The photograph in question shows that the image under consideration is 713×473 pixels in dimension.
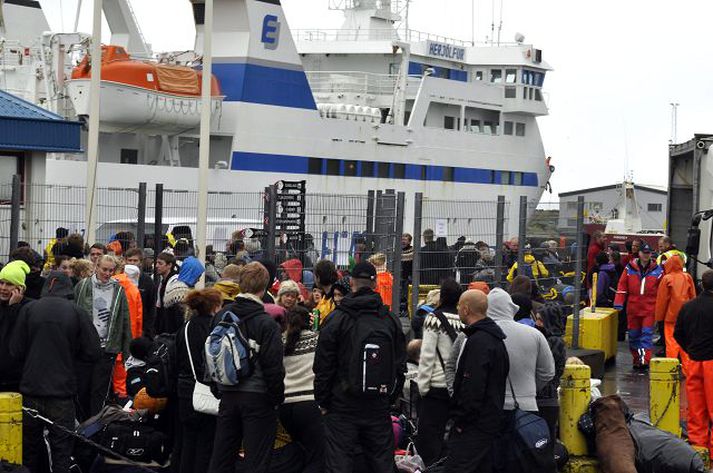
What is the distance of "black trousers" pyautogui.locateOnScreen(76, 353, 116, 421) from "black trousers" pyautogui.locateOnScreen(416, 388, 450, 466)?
10.7 ft

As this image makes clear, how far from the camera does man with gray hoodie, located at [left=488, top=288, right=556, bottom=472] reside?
8844mm

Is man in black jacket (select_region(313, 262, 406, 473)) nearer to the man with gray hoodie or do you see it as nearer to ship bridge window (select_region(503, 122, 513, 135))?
the man with gray hoodie

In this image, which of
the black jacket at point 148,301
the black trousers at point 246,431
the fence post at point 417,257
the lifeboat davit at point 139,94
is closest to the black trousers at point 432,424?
the black trousers at point 246,431

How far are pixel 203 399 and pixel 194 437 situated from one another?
501mm

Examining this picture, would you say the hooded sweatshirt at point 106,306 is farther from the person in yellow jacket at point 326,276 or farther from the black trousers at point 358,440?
the black trousers at point 358,440

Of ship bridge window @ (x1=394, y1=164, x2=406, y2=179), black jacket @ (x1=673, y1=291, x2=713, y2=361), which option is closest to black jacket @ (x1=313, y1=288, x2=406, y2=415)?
black jacket @ (x1=673, y1=291, x2=713, y2=361)

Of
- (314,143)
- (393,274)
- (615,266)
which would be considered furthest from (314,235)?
(314,143)

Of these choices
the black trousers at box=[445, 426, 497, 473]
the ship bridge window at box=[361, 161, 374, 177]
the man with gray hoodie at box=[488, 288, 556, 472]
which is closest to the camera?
the black trousers at box=[445, 426, 497, 473]

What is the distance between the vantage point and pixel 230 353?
8352 mm

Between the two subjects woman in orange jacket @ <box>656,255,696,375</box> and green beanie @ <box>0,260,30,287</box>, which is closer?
green beanie @ <box>0,260,30,287</box>

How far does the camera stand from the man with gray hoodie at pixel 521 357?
8.84 m

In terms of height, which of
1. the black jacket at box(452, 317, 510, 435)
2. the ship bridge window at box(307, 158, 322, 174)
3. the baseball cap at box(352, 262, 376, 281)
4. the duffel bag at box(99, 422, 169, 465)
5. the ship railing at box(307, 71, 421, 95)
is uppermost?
the ship railing at box(307, 71, 421, 95)

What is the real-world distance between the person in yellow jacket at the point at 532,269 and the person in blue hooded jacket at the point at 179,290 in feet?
17.9

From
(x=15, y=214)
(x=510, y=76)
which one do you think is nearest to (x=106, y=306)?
(x=15, y=214)
